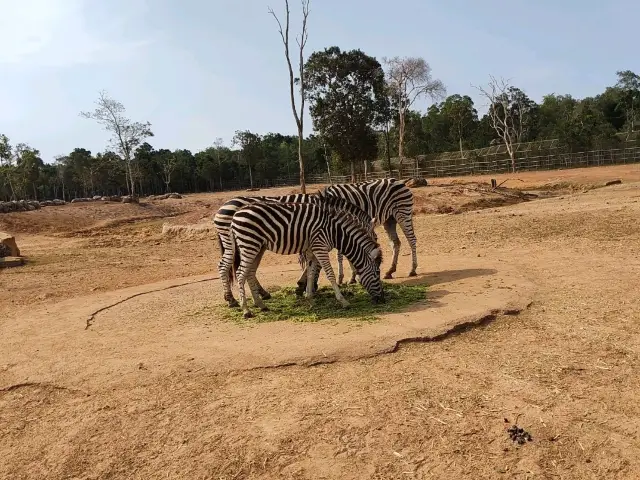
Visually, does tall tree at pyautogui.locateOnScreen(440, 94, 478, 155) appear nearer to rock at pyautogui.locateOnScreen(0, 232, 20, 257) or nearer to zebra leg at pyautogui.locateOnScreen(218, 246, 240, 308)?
rock at pyautogui.locateOnScreen(0, 232, 20, 257)

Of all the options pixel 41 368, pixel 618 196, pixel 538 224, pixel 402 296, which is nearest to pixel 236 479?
pixel 41 368

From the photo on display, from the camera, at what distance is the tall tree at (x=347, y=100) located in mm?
37562

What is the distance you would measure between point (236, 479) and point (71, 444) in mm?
1592

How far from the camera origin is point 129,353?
603cm

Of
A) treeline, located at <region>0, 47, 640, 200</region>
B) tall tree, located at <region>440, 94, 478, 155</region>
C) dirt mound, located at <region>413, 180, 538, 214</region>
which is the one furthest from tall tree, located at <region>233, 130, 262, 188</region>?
dirt mound, located at <region>413, 180, 538, 214</region>

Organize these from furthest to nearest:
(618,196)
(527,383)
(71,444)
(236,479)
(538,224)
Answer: (618,196), (538,224), (527,383), (71,444), (236,479)

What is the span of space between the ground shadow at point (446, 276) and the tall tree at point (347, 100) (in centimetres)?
2997

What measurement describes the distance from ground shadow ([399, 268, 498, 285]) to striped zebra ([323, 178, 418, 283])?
637 mm

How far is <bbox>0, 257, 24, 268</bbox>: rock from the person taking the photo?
1449 cm

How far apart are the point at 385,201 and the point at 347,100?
30.0m

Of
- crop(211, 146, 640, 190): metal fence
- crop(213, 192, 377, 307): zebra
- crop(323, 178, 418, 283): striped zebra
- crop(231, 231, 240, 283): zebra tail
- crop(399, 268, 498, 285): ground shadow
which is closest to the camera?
crop(231, 231, 240, 283): zebra tail

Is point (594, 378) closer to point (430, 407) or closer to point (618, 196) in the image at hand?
point (430, 407)

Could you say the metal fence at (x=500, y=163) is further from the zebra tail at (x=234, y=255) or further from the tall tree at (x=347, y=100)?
the zebra tail at (x=234, y=255)

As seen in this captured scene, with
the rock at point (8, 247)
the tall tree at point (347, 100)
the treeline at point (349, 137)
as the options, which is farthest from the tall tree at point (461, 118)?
the rock at point (8, 247)
